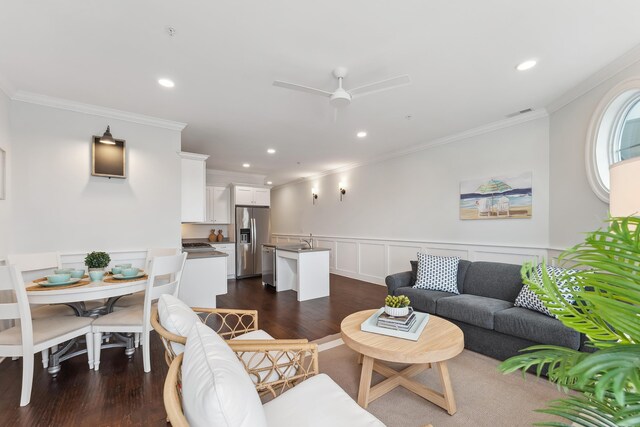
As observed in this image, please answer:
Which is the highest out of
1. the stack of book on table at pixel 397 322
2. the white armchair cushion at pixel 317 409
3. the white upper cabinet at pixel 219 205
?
the white upper cabinet at pixel 219 205

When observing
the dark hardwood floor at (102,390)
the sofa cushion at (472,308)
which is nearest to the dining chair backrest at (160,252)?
the dark hardwood floor at (102,390)

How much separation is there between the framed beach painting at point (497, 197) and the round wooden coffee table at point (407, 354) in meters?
2.38

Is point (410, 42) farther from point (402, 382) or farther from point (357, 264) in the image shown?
point (357, 264)

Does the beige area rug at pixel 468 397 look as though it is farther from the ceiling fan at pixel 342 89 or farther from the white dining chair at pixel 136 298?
the ceiling fan at pixel 342 89

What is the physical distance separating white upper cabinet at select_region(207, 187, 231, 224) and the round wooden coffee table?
4.90 meters

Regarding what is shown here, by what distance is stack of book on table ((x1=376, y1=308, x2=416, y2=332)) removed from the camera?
1960 mm

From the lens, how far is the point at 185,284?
12.1ft

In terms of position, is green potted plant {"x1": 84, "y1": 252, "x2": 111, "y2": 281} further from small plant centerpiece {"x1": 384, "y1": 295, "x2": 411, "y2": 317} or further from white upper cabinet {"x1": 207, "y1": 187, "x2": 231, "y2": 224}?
white upper cabinet {"x1": 207, "y1": 187, "x2": 231, "y2": 224}

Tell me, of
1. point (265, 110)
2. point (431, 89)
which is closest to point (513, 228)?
point (431, 89)

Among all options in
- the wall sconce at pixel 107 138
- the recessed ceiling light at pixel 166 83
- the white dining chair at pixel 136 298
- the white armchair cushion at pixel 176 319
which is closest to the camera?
the white armchair cushion at pixel 176 319

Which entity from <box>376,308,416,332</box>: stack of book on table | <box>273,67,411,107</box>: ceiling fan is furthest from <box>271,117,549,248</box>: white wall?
<box>376,308,416,332</box>: stack of book on table

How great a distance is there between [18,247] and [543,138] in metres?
6.09

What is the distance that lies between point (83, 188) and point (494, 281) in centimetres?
475

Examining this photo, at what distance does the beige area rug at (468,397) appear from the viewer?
5.70 feet
